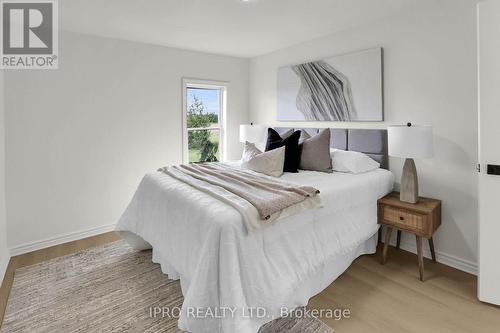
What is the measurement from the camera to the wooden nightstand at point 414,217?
7.97 feet

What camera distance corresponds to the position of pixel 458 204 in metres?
2.63

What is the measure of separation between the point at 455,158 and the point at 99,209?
3963 millimetres

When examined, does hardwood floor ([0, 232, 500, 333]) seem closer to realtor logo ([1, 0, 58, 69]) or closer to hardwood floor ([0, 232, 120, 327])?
hardwood floor ([0, 232, 120, 327])

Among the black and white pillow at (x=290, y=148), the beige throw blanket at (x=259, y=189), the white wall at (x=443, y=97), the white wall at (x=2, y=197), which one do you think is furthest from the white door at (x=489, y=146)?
the white wall at (x=2, y=197)

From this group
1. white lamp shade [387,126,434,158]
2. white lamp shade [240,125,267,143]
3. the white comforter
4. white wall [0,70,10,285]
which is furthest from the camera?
white lamp shade [240,125,267,143]

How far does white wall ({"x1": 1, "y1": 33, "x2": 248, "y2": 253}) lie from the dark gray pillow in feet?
6.55

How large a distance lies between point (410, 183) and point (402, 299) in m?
0.99

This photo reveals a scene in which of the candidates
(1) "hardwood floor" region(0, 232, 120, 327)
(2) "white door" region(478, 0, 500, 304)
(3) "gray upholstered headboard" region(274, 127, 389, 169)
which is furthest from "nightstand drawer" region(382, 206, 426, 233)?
(1) "hardwood floor" region(0, 232, 120, 327)

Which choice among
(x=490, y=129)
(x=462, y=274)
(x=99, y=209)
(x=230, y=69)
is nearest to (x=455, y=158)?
(x=490, y=129)

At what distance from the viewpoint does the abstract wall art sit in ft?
10.3

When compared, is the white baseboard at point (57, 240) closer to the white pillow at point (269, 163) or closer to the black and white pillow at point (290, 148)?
the white pillow at point (269, 163)

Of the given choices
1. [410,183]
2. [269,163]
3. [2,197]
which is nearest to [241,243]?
[269,163]

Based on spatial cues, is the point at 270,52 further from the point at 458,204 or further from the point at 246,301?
the point at 246,301

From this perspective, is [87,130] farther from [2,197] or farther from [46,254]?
[46,254]
